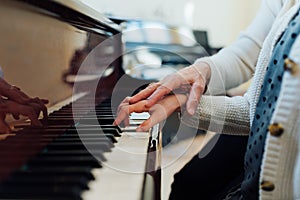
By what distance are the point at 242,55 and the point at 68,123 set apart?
46cm

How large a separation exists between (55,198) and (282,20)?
465mm

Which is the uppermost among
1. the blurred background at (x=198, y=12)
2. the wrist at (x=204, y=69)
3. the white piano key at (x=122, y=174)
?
the blurred background at (x=198, y=12)

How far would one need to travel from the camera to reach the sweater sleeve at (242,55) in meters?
0.85

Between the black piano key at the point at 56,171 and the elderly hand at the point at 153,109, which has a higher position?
the elderly hand at the point at 153,109

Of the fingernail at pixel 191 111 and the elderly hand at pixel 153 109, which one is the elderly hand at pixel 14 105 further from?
the fingernail at pixel 191 111

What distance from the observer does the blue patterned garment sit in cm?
51

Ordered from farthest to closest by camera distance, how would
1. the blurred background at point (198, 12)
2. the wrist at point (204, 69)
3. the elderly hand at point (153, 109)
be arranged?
1. the blurred background at point (198, 12)
2. the wrist at point (204, 69)
3. the elderly hand at point (153, 109)

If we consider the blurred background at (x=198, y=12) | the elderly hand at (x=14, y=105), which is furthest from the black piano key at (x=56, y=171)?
the blurred background at (x=198, y=12)

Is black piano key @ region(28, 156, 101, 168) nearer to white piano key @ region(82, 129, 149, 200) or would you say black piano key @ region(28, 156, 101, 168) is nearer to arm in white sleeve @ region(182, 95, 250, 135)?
white piano key @ region(82, 129, 149, 200)

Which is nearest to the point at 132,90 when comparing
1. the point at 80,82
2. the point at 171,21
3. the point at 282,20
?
the point at 80,82

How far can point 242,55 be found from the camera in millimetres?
896

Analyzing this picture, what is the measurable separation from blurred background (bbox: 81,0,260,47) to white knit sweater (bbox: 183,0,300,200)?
91.8 inches

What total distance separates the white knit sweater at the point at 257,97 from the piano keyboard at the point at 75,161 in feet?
0.47

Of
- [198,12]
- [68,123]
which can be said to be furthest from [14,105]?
[198,12]
